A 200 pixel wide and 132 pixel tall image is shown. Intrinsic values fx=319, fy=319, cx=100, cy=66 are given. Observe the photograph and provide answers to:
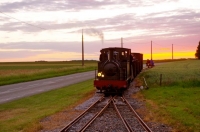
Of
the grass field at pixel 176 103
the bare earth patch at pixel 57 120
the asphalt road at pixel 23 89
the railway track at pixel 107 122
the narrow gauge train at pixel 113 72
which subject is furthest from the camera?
the asphalt road at pixel 23 89

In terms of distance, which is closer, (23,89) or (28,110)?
(28,110)

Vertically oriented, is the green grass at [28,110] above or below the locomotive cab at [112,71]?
below

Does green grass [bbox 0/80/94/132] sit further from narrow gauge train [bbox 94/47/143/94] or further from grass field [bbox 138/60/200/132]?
grass field [bbox 138/60/200/132]

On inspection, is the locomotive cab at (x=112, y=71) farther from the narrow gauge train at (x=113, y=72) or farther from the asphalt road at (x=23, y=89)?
the asphalt road at (x=23, y=89)

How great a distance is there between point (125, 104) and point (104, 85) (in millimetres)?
4155

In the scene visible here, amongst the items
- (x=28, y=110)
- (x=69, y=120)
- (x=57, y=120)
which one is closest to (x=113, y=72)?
(x=28, y=110)

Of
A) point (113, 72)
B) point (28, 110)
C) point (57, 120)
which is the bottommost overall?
point (28, 110)

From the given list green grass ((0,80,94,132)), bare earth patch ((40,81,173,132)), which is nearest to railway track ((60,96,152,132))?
bare earth patch ((40,81,173,132))

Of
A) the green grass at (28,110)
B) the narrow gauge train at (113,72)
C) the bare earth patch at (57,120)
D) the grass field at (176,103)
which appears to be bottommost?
the green grass at (28,110)

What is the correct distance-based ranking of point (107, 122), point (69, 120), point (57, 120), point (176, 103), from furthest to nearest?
point (176, 103) → point (57, 120) → point (69, 120) → point (107, 122)

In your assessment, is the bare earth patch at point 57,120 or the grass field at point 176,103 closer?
the bare earth patch at point 57,120

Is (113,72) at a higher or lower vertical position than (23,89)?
higher

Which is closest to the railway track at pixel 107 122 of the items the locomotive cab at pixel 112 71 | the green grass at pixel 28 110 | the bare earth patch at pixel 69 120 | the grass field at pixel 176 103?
the bare earth patch at pixel 69 120

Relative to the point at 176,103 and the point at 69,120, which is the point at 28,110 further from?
the point at 176,103
